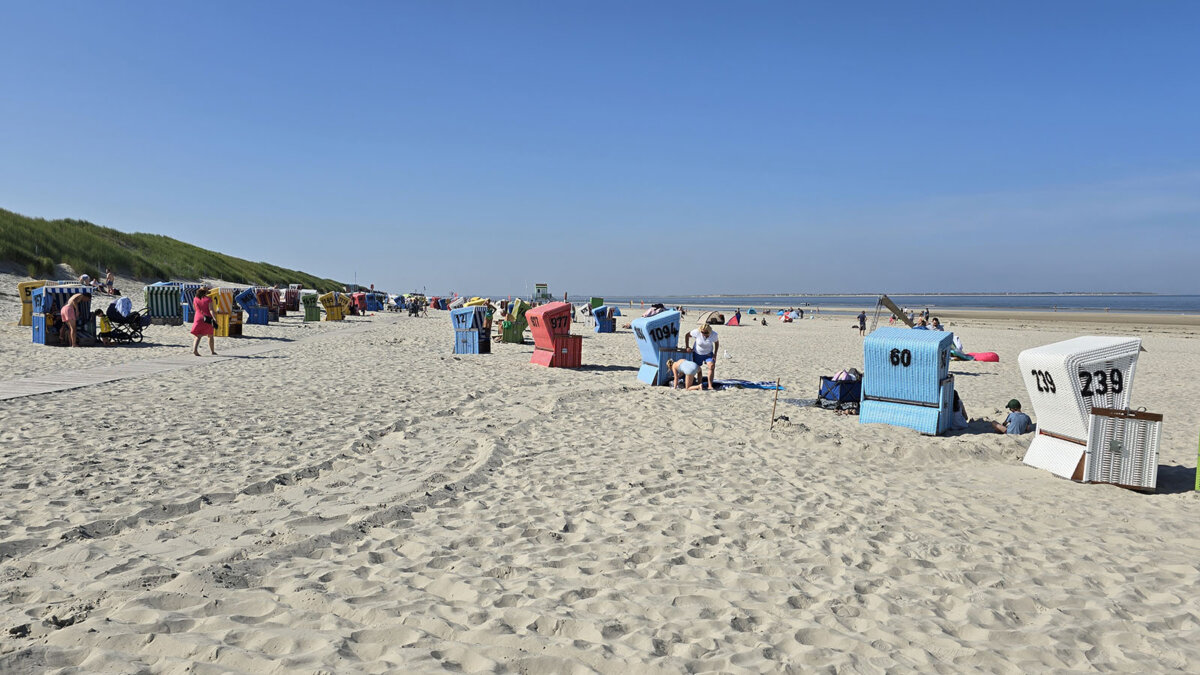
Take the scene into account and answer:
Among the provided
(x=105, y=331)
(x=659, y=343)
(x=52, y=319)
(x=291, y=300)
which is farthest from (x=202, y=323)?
(x=291, y=300)

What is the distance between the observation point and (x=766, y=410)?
31.7ft

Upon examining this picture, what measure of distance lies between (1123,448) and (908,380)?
2.62 m

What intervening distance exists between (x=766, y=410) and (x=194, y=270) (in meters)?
48.1

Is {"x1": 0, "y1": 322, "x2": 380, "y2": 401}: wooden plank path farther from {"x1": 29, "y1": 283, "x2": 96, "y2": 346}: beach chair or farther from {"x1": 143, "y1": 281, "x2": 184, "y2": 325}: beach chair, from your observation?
{"x1": 143, "y1": 281, "x2": 184, "y2": 325}: beach chair

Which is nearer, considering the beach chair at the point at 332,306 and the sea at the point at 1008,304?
the beach chair at the point at 332,306

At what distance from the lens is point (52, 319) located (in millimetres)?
15352

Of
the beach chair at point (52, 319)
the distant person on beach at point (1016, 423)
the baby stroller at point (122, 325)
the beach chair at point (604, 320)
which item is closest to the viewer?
the distant person on beach at point (1016, 423)

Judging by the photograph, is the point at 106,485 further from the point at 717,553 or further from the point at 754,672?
the point at 754,672

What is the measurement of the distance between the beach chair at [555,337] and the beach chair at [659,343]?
8.48 ft

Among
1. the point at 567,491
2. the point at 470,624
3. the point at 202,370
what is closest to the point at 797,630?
the point at 470,624

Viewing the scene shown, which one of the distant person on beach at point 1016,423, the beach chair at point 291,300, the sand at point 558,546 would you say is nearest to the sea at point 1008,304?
the beach chair at point 291,300

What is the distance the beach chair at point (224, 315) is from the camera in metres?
19.2

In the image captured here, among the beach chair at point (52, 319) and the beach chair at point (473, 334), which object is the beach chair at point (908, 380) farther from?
the beach chair at point (52, 319)

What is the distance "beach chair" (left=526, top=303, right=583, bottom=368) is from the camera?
14.2m
